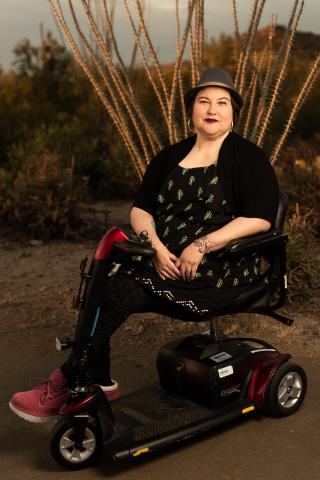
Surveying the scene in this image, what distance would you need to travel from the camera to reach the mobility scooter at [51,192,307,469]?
3.25 m

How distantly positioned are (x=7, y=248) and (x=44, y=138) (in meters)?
2.86

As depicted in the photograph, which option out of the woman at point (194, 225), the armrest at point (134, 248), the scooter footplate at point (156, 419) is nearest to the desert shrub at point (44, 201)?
the woman at point (194, 225)

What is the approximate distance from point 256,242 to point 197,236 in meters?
0.27

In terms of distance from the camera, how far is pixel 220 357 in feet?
12.0

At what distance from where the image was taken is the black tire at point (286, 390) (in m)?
3.68

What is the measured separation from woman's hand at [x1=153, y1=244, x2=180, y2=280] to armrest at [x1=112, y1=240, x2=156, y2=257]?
0.20 metres

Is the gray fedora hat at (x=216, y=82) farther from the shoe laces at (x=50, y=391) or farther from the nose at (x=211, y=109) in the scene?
the shoe laces at (x=50, y=391)

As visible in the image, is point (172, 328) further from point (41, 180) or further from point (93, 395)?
point (41, 180)

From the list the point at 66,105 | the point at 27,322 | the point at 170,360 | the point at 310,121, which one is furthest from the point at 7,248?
the point at 66,105

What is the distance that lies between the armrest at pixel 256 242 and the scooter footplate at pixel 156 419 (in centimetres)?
71

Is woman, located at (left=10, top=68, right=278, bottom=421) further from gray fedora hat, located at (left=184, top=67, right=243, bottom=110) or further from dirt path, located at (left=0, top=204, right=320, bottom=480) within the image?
dirt path, located at (left=0, top=204, right=320, bottom=480)

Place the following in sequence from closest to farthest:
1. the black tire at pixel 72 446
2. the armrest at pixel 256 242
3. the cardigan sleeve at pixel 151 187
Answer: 1. the black tire at pixel 72 446
2. the armrest at pixel 256 242
3. the cardigan sleeve at pixel 151 187

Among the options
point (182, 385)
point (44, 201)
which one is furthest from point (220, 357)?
point (44, 201)

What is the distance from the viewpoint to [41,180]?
7.79 meters
